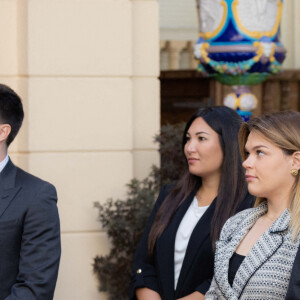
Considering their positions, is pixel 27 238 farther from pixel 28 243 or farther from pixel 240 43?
pixel 240 43

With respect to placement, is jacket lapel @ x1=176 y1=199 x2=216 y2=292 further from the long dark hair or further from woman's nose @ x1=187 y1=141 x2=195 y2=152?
woman's nose @ x1=187 y1=141 x2=195 y2=152

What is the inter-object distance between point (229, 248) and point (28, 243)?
80 centimetres

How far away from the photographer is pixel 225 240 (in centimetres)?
343

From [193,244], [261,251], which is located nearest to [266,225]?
[261,251]

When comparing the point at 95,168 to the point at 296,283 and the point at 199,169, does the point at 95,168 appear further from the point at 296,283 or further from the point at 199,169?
the point at 296,283

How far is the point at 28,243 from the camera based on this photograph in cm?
343

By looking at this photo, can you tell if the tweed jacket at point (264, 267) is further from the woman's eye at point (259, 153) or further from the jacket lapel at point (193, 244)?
the jacket lapel at point (193, 244)

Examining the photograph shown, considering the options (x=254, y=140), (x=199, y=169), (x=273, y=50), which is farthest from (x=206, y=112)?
(x=273, y=50)

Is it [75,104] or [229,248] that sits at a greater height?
[75,104]

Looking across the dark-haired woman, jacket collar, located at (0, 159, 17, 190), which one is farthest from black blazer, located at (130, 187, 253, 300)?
jacket collar, located at (0, 159, 17, 190)

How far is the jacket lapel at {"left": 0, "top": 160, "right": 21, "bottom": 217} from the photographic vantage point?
11.4 feet

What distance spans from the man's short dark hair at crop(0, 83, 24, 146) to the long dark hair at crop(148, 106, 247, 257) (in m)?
1.08

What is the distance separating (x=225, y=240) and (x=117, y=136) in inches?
91.3

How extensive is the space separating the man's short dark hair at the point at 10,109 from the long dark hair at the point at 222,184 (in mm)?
1081
